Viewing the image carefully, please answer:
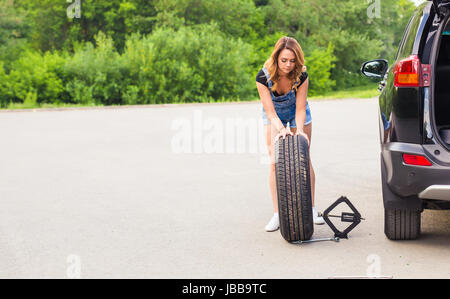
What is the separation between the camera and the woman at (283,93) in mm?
5328

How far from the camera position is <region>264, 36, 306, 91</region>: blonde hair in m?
5.32

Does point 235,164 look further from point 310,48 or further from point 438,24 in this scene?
point 310,48

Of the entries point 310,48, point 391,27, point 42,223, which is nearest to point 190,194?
point 42,223

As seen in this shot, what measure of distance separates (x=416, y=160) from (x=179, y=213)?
2653 millimetres

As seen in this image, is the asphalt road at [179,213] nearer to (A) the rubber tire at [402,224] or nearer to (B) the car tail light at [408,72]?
(A) the rubber tire at [402,224]

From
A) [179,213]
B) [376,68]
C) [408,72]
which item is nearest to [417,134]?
[408,72]

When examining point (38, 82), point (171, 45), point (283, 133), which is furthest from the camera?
point (171, 45)

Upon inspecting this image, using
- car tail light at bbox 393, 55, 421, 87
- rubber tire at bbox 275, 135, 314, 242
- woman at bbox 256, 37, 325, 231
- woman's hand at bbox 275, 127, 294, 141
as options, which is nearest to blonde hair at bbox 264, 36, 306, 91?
woman at bbox 256, 37, 325, 231

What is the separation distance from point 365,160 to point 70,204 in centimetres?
466

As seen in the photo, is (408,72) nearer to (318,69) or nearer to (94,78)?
(94,78)

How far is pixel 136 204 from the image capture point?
7.00 m

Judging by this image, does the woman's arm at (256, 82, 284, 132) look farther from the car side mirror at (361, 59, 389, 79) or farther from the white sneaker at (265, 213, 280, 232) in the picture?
the car side mirror at (361, 59, 389, 79)

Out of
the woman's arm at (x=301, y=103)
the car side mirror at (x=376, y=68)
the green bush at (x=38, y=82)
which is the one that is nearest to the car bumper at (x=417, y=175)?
the woman's arm at (x=301, y=103)

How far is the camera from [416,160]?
4578 millimetres
